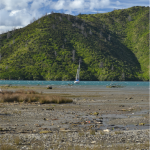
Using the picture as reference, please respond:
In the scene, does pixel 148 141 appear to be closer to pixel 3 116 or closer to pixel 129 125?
pixel 129 125

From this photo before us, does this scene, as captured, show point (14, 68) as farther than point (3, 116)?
Yes

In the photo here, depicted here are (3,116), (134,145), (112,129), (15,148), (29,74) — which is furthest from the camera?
(29,74)

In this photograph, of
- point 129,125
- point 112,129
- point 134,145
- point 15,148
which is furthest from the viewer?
point 129,125

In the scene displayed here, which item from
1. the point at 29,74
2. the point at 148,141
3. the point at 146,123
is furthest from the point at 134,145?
the point at 29,74

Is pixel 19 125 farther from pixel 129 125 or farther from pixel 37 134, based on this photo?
pixel 129 125

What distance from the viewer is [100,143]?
1254 cm

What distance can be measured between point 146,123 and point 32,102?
1854cm

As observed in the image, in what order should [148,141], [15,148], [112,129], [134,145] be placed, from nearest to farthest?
[15,148], [134,145], [148,141], [112,129]

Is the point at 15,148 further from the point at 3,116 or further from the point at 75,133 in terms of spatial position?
the point at 3,116

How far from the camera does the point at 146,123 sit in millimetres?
18625

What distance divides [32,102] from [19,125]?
1669cm

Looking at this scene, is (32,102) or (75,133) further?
(32,102)

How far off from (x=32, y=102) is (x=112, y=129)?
19152 mm

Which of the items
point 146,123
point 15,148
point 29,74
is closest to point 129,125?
point 146,123
